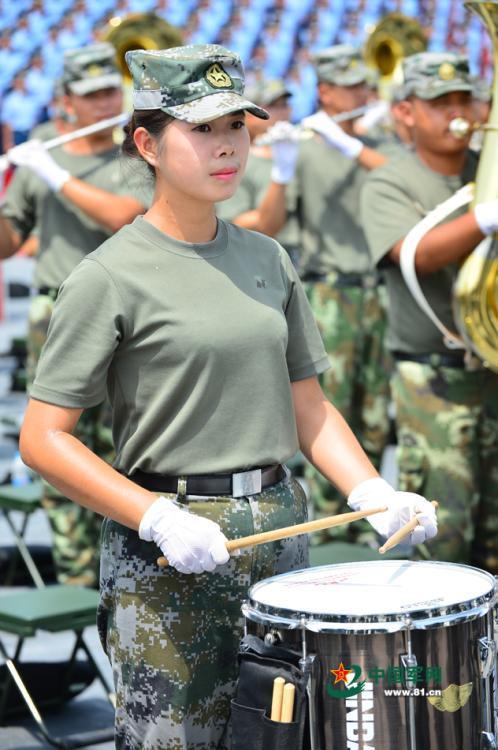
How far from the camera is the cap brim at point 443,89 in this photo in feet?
15.9

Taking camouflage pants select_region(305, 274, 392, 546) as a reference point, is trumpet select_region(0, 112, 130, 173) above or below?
above

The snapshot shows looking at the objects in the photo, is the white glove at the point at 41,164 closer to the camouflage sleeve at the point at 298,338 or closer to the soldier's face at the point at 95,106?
the soldier's face at the point at 95,106

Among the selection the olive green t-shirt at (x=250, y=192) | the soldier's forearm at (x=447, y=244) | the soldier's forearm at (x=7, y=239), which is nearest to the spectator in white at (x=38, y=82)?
the olive green t-shirt at (x=250, y=192)

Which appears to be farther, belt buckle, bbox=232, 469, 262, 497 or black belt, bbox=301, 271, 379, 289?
black belt, bbox=301, 271, 379, 289

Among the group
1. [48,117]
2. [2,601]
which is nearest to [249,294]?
[2,601]

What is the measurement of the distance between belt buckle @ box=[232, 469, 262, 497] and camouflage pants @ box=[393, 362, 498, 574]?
2.05m

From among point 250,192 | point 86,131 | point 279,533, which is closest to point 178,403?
point 279,533

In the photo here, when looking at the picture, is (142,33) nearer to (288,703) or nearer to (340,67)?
(340,67)

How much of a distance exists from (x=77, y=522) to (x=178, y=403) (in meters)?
3.08

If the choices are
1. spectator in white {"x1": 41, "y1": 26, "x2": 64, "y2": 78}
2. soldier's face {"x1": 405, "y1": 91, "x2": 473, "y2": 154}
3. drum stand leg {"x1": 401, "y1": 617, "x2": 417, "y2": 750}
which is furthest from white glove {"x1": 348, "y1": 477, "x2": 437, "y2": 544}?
spectator in white {"x1": 41, "y1": 26, "x2": 64, "y2": 78}

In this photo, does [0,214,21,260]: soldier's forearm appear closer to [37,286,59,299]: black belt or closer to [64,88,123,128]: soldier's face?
[37,286,59,299]: black belt

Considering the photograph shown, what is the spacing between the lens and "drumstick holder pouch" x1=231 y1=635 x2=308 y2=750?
2.39 m

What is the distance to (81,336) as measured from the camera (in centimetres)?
263

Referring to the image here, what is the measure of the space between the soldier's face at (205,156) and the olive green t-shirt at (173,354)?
121 millimetres
